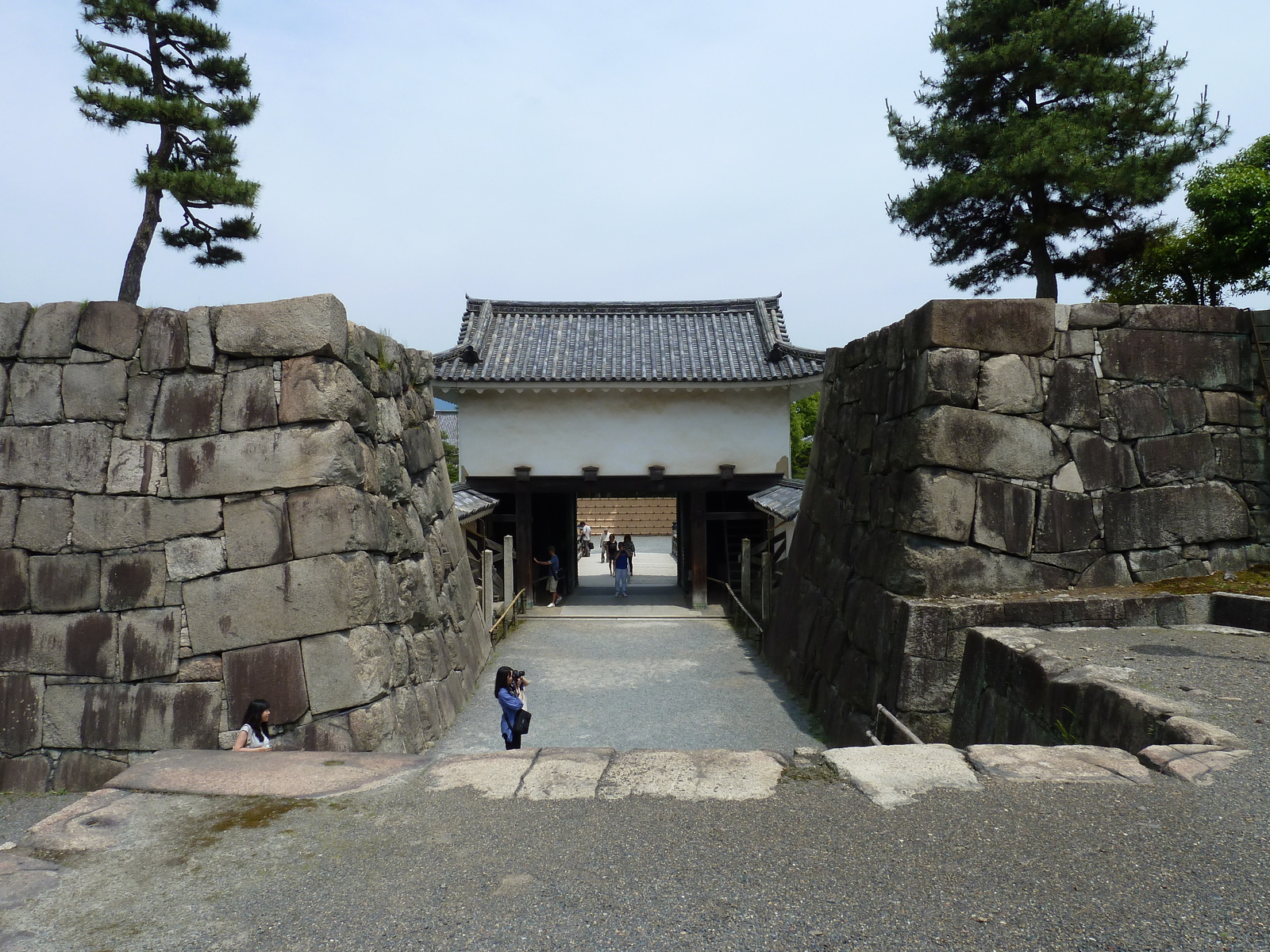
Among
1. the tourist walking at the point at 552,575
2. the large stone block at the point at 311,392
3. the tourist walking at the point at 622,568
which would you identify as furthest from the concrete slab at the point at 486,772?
the tourist walking at the point at 622,568

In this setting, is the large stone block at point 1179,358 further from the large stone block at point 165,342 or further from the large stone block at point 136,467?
the large stone block at point 136,467

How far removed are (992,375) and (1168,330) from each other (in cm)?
179

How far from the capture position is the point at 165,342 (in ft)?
17.9

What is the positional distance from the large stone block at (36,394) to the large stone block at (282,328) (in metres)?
1.24

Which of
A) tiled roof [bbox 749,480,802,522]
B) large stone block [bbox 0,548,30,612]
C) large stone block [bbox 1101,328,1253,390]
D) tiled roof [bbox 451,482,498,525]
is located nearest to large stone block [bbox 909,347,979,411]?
large stone block [bbox 1101,328,1253,390]

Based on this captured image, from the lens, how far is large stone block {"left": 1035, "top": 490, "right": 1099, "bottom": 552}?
19.9ft

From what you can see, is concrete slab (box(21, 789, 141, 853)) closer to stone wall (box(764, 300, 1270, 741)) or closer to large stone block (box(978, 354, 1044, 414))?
stone wall (box(764, 300, 1270, 741))

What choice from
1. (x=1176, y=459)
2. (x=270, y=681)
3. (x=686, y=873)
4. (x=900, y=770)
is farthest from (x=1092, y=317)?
(x=270, y=681)

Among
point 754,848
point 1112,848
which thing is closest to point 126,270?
point 754,848

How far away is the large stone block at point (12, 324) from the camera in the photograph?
5.56 metres

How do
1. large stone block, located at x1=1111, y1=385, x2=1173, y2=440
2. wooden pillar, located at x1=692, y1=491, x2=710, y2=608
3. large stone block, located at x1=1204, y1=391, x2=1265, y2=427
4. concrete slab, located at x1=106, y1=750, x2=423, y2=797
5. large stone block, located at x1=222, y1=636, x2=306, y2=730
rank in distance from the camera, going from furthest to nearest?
wooden pillar, located at x1=692, y1=491, x2=710, y2=608
large stone block, located at x1=1204, y1=391, x2=1265, y2=427
large stone block, located at x1=1111, y1=385, x2=1173, y2=440
large stone block, located at x1=222, y1=636, x2=306, y2=730
concrete slab, located at x1=106, y1=750, x2=423, y2=797

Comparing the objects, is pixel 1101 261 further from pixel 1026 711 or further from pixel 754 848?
pixel 754 848

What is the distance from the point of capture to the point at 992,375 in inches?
240

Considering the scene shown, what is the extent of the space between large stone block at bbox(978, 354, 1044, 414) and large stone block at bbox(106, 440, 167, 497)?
6010 mm
